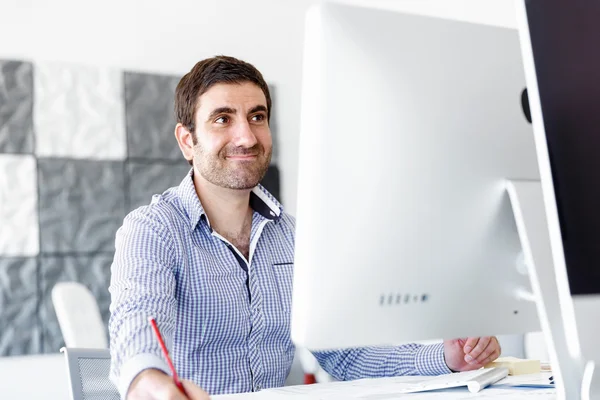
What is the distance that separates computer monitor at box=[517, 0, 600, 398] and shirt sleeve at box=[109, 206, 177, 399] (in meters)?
0.59

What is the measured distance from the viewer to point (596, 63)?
0.96 m

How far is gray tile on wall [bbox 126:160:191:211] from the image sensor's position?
3.99m

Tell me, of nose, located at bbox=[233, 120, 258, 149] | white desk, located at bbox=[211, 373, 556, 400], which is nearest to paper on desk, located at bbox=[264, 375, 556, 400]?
white desk, located at bbox=[211, 373, 556, 400]

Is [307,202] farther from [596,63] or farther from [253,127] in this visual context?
[253,127]

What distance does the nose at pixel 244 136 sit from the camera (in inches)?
82.1

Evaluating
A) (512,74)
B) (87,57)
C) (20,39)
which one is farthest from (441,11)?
(512,74)

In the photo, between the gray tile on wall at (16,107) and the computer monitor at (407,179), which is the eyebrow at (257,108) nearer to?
the computer monitor at (407,179)

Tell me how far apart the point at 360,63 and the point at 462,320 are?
38 cm

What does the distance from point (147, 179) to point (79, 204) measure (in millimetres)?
390

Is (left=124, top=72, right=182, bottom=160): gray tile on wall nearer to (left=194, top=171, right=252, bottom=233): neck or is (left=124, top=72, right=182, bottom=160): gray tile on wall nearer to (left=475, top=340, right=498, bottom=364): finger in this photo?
(left=194, top=171, right=252, bottom=233): neck

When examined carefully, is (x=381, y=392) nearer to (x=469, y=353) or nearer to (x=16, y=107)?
(x=469, y=353)

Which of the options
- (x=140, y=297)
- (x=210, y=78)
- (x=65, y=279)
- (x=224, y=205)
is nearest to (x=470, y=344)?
(x=140, y=297)

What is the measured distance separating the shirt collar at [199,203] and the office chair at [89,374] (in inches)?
15.3

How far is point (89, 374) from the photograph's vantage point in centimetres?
165
